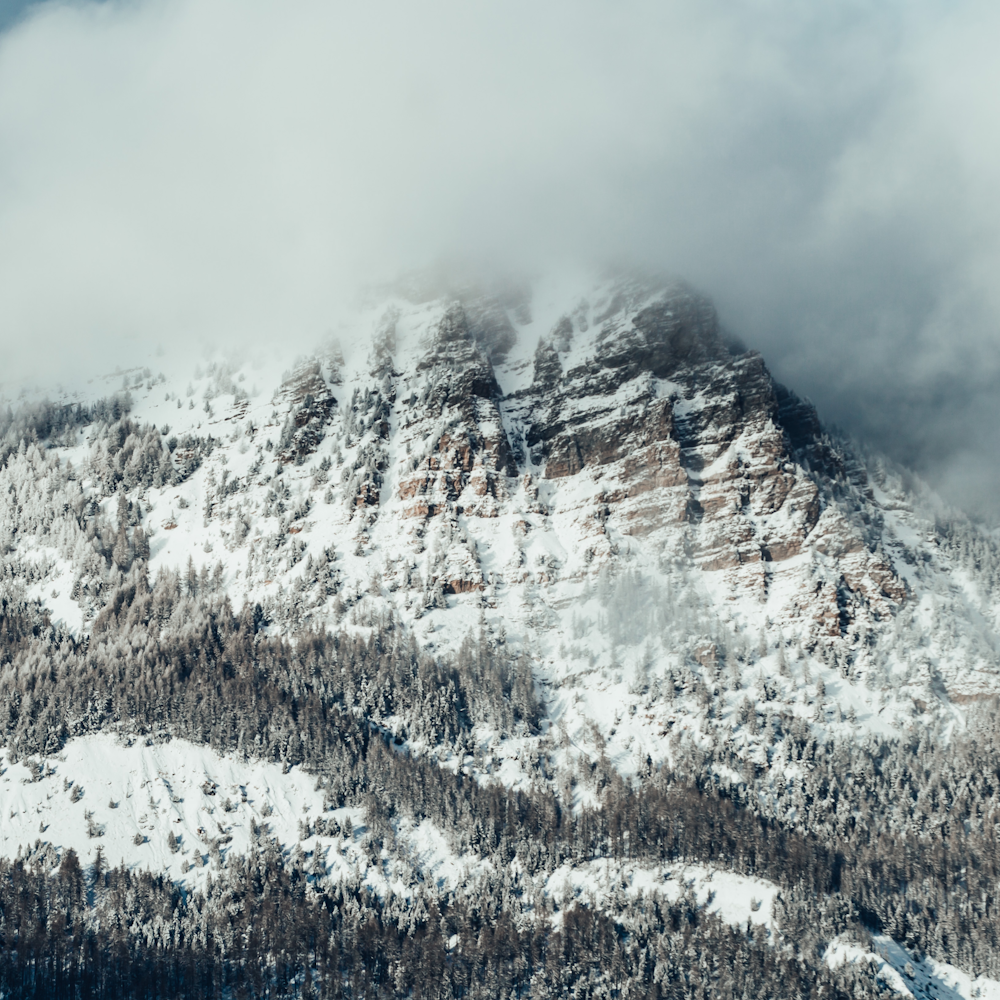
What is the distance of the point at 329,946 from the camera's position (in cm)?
17700

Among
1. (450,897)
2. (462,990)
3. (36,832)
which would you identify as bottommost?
(462,990)

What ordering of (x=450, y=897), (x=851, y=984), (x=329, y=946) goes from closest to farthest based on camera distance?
(x=851, y=984) → (x=329, y=946) → (x=450, y=897)

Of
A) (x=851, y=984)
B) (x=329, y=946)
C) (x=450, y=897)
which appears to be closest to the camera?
(x=851, y=984)

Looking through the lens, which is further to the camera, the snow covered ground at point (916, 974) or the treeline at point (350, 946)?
the treeline at point (350, 946)

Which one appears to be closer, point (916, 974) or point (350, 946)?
point (916, 974)

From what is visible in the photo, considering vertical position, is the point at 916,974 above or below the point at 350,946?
below

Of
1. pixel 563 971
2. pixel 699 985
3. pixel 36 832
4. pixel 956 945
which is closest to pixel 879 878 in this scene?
pixel 956 945

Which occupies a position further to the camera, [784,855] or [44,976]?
[784,855]

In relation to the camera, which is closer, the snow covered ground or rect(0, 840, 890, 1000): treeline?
the snow covered ground

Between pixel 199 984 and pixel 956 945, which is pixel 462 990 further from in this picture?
pixel 956 945

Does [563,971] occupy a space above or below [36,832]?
below

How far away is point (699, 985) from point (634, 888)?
2638 cm

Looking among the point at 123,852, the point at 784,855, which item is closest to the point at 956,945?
the point at 784,855

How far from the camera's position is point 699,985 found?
552ft
